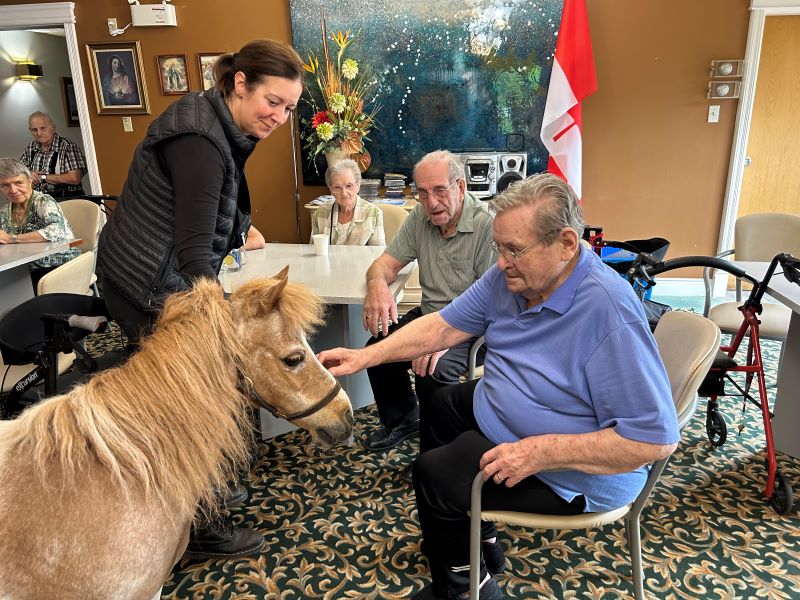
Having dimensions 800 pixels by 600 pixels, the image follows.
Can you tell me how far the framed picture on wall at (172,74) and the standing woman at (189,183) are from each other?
3.61 m

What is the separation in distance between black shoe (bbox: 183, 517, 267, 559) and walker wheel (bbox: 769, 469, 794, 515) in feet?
6.33

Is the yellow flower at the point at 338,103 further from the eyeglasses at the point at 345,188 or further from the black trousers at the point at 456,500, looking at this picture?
the black trousers at the point at 456,500

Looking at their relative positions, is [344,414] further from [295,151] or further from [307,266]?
[295,151]

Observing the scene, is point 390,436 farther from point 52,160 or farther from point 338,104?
point 52,160

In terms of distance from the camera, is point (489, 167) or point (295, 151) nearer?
point (489, 167)

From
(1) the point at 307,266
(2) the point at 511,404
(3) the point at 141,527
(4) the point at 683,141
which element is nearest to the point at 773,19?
(4) the point at 683,141

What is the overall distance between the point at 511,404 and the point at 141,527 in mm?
869

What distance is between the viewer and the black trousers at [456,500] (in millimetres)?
1284

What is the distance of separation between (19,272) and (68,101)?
513 centimetres

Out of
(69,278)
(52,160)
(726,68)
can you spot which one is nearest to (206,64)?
(52,160)

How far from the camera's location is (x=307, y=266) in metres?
2.54

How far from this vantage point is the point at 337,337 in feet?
8.44

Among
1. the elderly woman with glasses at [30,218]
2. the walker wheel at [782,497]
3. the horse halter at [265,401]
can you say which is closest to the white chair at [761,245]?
the walker wheel at [782,497]

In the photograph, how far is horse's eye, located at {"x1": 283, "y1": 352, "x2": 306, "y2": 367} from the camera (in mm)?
1138
